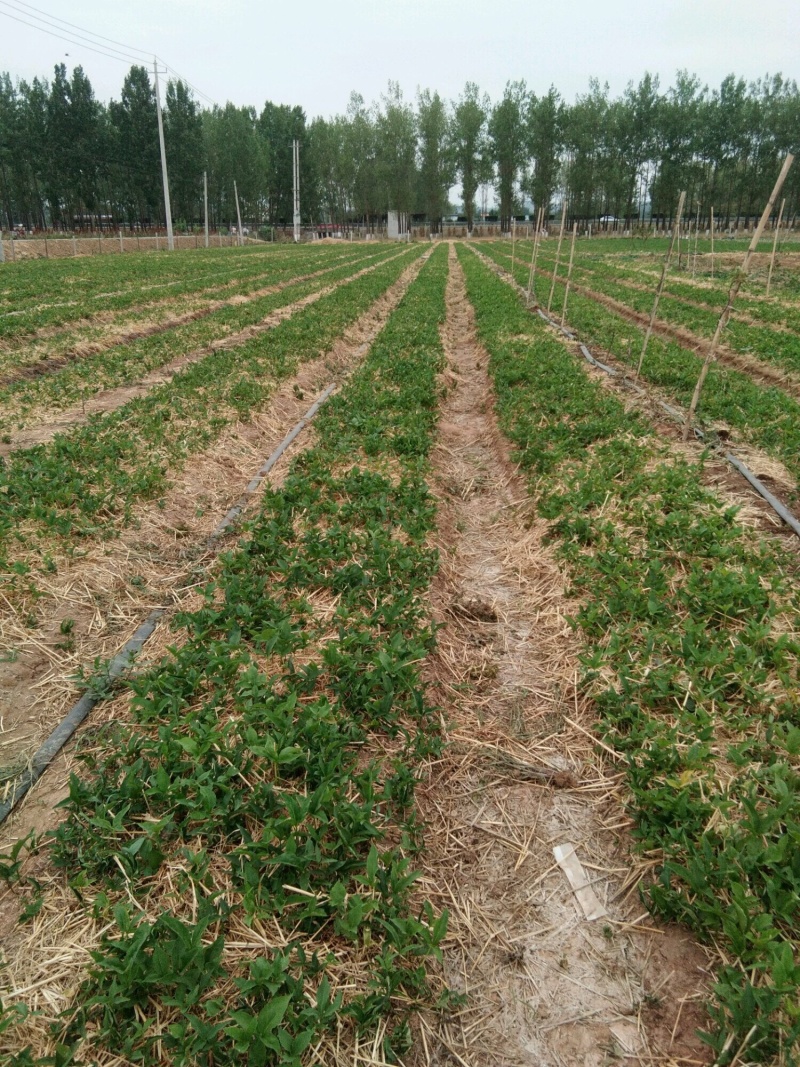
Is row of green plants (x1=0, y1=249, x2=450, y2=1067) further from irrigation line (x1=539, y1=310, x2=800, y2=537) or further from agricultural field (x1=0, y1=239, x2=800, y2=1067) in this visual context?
irrigation line (x1=539, y1=310, x2=800, y2=537)

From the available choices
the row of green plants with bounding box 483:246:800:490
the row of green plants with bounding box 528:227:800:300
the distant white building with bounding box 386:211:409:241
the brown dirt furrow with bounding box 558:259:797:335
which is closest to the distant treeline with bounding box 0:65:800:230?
the distant white building with bounding box 386:211:409:241

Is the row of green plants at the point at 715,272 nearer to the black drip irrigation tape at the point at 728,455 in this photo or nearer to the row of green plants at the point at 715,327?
the row of green plants at the point at 715,327

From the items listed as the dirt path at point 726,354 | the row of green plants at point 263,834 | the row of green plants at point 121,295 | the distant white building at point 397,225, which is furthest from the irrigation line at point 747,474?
the distant white building at point 397,225

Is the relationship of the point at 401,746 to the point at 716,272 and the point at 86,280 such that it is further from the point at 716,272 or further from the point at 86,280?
the point at 716,272

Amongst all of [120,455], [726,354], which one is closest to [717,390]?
[726,354]

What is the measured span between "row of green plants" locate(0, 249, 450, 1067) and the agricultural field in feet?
0.05

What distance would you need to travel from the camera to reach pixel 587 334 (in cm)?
1267

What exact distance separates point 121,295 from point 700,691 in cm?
1689

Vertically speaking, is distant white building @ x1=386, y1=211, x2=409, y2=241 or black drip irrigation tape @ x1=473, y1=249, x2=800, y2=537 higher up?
distant white building @ x1=386, y1=211, x2=409, y2=241

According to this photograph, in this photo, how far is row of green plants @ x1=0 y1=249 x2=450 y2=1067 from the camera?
1.94 m

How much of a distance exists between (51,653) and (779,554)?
4.98 m

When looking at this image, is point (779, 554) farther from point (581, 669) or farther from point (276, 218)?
point (276, 218)

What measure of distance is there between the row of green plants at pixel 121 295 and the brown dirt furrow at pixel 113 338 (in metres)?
0.45

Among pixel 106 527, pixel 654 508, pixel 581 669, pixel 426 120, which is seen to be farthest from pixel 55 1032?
pixel 426 120
